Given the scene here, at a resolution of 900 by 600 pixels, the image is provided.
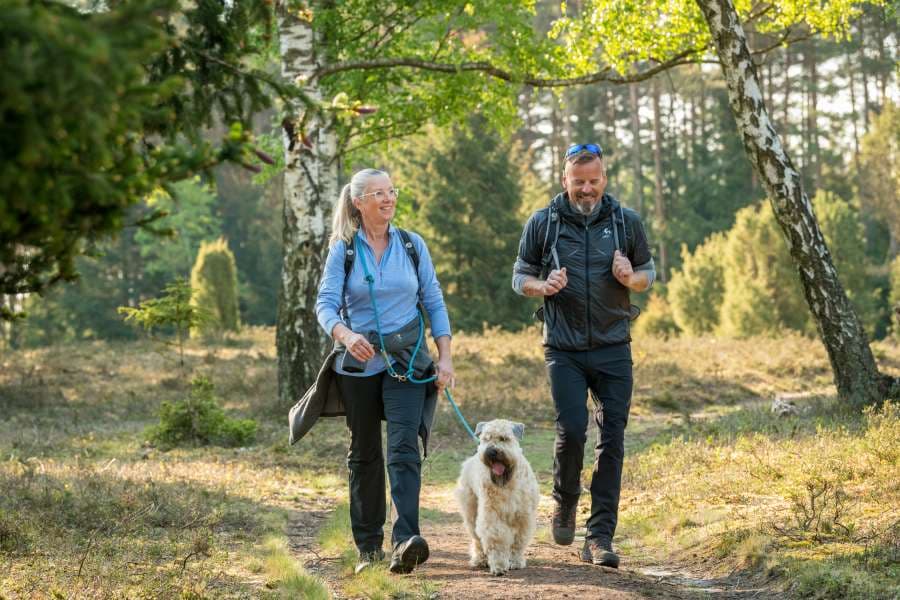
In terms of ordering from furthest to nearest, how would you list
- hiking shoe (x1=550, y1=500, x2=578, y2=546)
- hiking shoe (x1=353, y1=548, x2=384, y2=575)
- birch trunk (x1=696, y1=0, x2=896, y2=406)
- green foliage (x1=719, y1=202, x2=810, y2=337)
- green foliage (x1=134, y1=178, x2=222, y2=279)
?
1. green foliage (x1=134, y1=178, x2=222, y2=279)
2. green foliage (x1=719, y1=202, x2=810, y2=337)
3. birch trunk (x1=696, y1=0, x2=896, y2=406)
4. hiking shoe (x1=550, y1=500, x2=578, y2=546)
5. hiking shoe (x1=353, y1=548, x2=384, y2=575)

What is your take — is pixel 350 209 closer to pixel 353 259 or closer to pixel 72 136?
pixel 353 259

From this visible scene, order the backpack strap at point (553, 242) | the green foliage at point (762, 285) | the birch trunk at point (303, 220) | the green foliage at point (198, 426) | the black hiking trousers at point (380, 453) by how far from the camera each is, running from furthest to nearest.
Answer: the green foliage at point (762, 285)
the birch trunk at point (303, 220)
the green foliage at point (198, 426)
the backpack strap at point (553, 242)
the black hiking trousers at point (380, 453)

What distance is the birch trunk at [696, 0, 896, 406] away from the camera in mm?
10461

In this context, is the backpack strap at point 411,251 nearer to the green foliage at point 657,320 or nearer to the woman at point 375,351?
the woman at point 375,351

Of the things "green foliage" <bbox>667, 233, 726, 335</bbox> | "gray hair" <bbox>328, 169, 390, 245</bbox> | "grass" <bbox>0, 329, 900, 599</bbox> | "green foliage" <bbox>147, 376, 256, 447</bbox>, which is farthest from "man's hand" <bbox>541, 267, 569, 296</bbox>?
"green foliage" <bbox>667, 233, 726, 335</bbox>

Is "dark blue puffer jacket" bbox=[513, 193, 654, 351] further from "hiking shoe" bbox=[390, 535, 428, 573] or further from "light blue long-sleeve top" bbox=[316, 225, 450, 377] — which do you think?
"hiking shoe" bbox=[390, 535, 428, 573]

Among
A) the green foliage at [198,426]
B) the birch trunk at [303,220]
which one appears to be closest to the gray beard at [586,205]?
the green foliage at [198,426]

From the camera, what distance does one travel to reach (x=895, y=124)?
34.3 m

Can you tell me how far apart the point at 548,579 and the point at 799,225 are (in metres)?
6.15

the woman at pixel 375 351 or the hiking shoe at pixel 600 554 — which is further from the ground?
the woman at pixel 375 351

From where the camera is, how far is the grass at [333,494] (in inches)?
220

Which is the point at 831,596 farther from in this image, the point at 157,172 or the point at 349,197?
the point at 157,172

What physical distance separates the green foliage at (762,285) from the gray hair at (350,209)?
21.3 meters

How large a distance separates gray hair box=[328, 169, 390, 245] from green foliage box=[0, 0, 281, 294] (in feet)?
6.65
